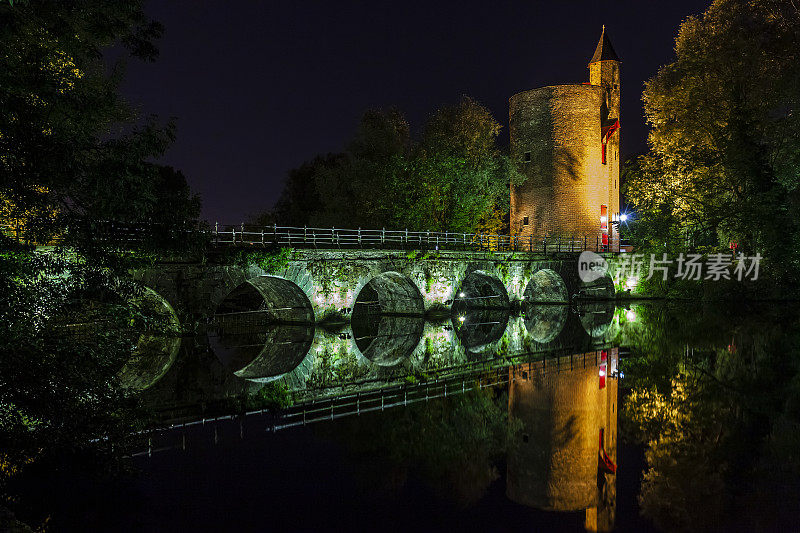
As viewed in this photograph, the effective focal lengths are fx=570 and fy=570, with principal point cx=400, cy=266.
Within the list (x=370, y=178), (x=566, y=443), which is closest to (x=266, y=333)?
(x=370, y=178)

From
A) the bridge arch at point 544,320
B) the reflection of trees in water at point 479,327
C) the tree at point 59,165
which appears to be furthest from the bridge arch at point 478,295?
the tree at point 59,165

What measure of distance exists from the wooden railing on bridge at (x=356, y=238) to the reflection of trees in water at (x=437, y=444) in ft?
13.9

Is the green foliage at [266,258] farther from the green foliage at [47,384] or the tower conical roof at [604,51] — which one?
the tower conical roof at [604,51]

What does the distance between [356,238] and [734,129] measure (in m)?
17.4

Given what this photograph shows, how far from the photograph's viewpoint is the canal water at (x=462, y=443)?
5.41m

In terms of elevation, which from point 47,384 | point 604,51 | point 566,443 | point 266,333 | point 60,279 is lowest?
point 266,333

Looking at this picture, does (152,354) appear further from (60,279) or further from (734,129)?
(734,129)

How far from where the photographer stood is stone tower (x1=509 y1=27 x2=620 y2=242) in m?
32.7

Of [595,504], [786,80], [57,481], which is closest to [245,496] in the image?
[57,481]

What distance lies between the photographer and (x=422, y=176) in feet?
90.9

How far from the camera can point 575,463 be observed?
6777 millimetres

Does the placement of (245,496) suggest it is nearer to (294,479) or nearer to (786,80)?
(294,479)

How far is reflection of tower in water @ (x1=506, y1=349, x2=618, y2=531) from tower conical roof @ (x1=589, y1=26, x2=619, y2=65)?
2807 centimetres

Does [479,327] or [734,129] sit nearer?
[479,327]
